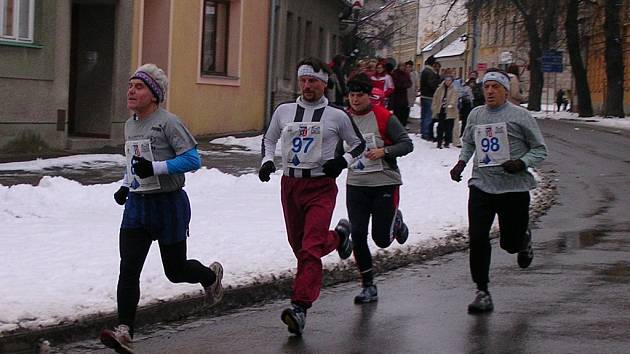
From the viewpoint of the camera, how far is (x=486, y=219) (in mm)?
8273

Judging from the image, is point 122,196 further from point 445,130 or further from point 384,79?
point 445,130

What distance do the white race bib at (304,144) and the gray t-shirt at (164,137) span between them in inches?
36.6

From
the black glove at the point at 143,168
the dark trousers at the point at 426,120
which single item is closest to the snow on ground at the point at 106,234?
the black glove at the point at 143,168

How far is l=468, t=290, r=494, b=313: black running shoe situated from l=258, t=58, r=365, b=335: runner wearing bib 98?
121 cm

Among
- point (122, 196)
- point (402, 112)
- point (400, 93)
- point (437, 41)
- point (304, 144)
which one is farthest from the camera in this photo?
point (437, 41)

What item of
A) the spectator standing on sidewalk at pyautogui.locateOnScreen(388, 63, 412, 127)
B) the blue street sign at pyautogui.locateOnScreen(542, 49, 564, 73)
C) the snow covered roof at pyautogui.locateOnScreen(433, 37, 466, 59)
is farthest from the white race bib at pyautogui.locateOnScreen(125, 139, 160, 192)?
the snow covered roof at pyautogui.locateOnScreen(433, 37, 466, 59)

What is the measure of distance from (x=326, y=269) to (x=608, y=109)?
41531 millimetres

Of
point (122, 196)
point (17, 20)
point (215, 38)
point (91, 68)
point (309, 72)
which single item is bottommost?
point (122, 196)

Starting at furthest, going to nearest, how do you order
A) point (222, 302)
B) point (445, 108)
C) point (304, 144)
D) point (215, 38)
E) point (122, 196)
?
1. point (215, 38)
2. point (445, 108)
3. point (222, 302)
4. point (304, 144)
5. point (122, 196)

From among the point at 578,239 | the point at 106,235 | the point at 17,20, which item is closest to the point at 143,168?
the point at 106,235

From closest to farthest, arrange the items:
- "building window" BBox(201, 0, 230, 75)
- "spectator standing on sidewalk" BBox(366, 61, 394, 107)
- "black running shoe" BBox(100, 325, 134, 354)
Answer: "black running shoe" BBox(100, 325, 134, 354), "spectator standing on sidewalk" BBox(366, 61, 394, 107), "building window" BBox(201, 0, 230, 75)

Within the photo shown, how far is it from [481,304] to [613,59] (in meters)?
42.3

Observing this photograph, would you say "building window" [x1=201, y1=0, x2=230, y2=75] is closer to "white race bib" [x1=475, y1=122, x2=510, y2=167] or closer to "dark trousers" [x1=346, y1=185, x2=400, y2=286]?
"dark trousers" [x1=346, y1=185, x2=400, y2=286]

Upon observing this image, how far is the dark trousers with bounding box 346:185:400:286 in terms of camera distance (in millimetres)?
8594
